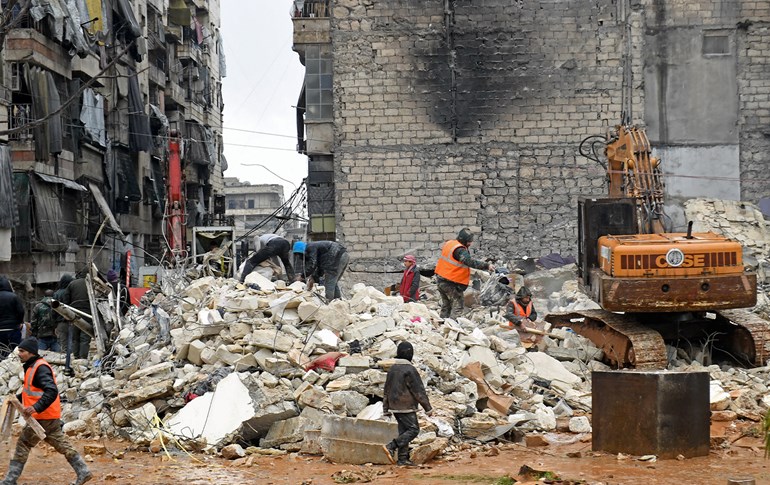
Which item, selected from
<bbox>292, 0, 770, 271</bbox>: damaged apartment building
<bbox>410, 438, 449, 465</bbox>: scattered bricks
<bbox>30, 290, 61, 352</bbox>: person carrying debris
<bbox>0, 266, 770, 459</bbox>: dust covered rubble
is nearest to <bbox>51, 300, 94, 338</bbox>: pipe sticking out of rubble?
<bbox>0, 266, 770, 459</bbox>: dust covered rubble

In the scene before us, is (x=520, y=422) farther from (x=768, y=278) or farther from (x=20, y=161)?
(x=20, y=161)

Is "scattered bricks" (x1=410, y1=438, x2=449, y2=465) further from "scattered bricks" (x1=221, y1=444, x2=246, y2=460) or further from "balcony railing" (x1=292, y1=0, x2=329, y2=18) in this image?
"balcony railing" (x1=292, y1=0, x2=329, y2=18)

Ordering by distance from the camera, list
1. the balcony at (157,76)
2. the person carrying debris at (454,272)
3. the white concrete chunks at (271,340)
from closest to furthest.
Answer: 1. the white concrete chunks at (271,340)
2. the person carrying debris at (454,272)
3. the balcony at (157,76)

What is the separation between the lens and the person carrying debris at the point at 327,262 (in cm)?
1456

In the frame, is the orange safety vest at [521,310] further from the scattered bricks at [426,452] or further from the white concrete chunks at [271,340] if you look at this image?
the scattered bricks at [426,452]

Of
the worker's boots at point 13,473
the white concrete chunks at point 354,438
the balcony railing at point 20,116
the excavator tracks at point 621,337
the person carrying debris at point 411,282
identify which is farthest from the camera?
the balcony railing at point 20,116

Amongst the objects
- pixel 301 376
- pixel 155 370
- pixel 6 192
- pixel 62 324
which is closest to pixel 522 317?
pixel 301 376

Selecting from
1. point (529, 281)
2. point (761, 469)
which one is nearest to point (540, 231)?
point (529, 281)

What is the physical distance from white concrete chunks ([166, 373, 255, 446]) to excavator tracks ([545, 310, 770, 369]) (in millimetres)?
5217

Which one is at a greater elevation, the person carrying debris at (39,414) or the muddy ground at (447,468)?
the person carrying debris at (39,414)

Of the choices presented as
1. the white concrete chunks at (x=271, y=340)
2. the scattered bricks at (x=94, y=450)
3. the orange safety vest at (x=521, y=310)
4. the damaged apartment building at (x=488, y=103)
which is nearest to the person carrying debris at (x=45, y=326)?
the white concrete chunks at (x=271, y=340)

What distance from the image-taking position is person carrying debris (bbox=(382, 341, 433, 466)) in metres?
9.38

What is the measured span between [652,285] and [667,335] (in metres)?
1.34

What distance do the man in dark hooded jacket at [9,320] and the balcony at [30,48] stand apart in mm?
12866
